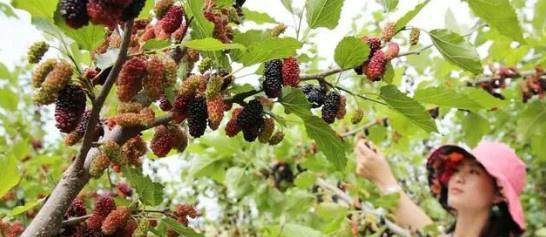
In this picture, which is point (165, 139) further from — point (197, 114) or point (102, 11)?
point (102, 11)

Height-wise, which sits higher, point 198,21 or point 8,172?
point 198,21

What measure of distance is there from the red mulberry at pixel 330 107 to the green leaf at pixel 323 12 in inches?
3.7

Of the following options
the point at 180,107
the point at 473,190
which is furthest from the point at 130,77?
the point at 473,190

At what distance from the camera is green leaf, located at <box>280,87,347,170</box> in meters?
0.75

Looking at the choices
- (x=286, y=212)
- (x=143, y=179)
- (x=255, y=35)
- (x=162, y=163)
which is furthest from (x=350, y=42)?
(x=162, y=163)

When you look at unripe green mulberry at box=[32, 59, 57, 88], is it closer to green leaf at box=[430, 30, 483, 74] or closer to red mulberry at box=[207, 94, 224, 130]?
red mulberry at box=[207, 94, 224, 130]

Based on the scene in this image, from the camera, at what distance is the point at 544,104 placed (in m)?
1.61

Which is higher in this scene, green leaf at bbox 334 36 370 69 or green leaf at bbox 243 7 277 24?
green leaf at bbox 334 36 370 69

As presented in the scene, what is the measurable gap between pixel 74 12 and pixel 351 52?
37cm

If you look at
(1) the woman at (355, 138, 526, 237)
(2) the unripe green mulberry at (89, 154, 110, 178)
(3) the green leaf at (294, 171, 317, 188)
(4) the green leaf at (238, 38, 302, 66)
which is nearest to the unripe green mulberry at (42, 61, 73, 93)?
A: (2) the unripe green mulberry at (89, 154, 110, 178)

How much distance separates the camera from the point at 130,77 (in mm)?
573

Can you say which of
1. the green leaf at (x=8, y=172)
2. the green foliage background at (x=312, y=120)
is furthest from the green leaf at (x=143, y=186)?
the green leaf at (x=8, y=172)

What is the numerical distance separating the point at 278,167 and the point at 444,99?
1.45m

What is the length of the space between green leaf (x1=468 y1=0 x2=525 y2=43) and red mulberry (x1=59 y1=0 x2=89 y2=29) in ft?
1.69
